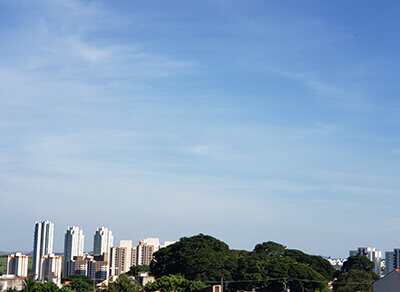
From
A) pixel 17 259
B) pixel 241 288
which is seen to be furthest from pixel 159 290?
pixel 17 259

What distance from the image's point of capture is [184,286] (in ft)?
157

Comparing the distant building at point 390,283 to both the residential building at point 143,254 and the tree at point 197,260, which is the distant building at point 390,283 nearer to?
the tree at point 197,260

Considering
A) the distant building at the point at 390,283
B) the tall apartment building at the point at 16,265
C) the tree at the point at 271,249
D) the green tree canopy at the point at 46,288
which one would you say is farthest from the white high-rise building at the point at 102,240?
the distant building at the point at 390,283

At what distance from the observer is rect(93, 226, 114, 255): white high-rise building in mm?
188375

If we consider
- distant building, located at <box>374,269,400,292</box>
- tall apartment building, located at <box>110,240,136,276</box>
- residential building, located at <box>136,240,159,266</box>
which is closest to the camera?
distant building, located at <box>374,269,400,292</box>

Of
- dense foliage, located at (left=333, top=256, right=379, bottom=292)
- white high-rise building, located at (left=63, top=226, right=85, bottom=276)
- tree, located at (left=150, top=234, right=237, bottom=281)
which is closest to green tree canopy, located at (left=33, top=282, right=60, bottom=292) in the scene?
tree, located at (left=150, top=234, right=237, bottom=281)

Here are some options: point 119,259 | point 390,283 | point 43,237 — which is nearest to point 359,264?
point 390,283

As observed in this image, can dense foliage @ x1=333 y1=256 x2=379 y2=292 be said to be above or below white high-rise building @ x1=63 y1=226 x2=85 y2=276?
below

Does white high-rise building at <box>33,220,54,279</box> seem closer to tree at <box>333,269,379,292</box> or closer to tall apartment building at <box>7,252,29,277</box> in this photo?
tall apartment building at <box>7,252,29,277</box>

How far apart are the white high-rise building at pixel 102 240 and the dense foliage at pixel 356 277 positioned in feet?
404

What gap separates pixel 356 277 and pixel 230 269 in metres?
18.4

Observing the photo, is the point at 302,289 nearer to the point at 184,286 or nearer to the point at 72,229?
the point at 184,286

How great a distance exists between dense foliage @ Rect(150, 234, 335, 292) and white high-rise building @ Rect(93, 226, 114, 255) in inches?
5142

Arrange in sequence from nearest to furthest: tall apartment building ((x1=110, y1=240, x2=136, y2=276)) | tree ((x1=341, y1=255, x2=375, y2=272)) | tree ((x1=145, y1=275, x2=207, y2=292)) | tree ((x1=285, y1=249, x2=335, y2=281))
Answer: tree ((x1=145, y1=275, x2=207, y2=292)) → tree ((x1=285, y1=249, x2=335, y2=281)) → tree ((x1=341, y1=255, x2=375, y2=272)) → tall apartment building ((x1=110, y1=240, x2=136, y2=276))
